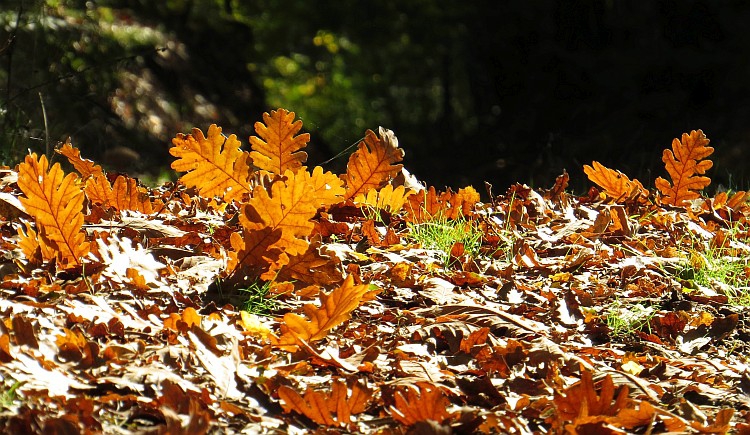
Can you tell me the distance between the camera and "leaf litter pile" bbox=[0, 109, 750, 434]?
→ 5.92 feet

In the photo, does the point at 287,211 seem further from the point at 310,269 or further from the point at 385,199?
the point at 385,199

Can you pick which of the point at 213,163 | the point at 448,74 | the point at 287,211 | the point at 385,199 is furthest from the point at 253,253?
the point at 448,74

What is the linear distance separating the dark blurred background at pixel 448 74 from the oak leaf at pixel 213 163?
2770mm

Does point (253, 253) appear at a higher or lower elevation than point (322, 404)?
higher

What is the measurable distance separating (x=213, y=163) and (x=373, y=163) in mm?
596

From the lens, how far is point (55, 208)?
2359 mm

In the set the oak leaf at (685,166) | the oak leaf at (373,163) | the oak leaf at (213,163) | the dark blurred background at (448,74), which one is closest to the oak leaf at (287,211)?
the oak leaf at (213,163)

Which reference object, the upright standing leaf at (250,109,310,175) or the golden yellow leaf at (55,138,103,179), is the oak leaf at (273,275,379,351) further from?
the golden yellow leaf at (55,138,103,179)

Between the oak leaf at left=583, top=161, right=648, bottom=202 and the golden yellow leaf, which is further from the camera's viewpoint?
the oak leaf at left=583, top=161, right=648, bottom=202

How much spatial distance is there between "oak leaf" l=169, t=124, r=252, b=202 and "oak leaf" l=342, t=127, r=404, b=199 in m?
0.40

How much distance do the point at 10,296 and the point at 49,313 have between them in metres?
0.14

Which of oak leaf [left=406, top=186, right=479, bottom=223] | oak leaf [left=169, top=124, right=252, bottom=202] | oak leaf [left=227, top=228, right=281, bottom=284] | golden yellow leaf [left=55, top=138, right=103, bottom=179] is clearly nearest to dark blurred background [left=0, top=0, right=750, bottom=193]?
golden yellow leaf [left=55, top=138, right=103, bottom=179]

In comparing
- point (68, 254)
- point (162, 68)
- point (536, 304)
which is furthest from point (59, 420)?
point (162, 68)

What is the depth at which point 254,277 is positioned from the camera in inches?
97.7
